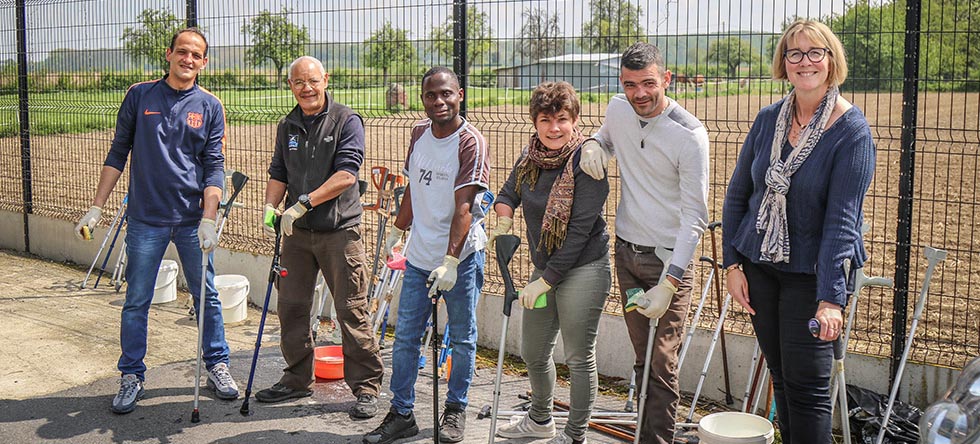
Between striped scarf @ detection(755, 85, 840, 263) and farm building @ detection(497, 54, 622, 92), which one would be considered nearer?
striped scarf @ detection(755, 85, 840, 263)

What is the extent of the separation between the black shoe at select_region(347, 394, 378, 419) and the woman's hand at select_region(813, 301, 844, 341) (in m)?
2.80

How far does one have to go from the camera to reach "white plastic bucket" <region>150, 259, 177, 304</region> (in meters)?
7.81

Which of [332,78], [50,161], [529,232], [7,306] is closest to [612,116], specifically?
[529,232]

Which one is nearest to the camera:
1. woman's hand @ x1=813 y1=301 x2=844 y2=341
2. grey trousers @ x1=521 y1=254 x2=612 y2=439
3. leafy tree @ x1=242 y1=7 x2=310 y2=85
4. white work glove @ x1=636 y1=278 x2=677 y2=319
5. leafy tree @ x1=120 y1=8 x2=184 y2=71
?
woman's hand @ x1=813 y1=301 x2=844 y2=341

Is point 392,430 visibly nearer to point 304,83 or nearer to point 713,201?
point 304,83

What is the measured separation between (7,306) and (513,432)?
4.81 meters

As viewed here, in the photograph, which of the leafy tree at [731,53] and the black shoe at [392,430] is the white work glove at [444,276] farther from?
the leafy tree at [731,53]

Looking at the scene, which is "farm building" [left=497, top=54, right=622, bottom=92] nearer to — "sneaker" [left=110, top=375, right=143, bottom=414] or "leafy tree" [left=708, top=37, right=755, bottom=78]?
"leafy tree" [left=708, top=37, right=755, bottom=78]

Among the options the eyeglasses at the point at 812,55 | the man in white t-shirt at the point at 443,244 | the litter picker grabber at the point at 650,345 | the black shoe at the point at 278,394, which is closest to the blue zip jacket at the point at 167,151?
the black shoe at the point at 278,394

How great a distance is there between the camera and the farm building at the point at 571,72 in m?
6.19

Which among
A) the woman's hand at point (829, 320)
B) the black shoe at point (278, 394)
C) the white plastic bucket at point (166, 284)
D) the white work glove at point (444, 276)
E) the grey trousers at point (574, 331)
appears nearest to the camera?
the woman's hand at point (829, 320)

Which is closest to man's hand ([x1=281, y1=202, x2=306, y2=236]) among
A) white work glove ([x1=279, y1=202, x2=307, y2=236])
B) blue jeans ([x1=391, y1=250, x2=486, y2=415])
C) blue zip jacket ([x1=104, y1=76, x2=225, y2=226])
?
white work glove ([x1=279, y1=202, x2=307, y2=236])

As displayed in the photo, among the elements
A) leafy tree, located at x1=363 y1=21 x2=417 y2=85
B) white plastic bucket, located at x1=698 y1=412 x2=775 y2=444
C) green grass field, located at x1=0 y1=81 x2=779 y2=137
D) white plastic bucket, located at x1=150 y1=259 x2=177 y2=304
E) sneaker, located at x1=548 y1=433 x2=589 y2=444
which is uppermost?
leafy tree, located at x1=363 y1=21 x2=417 y2=85

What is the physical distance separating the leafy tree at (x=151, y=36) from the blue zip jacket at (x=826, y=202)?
6320 millimetres
